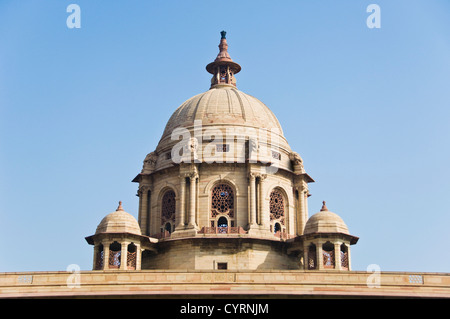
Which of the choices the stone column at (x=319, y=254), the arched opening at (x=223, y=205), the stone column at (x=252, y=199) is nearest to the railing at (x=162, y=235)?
the arched opening at (x=223, y=205)

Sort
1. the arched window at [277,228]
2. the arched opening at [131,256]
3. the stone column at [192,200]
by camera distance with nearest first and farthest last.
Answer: the arched opening at [131,256] → the stone column at [192,200] → the arched window at [277,228]

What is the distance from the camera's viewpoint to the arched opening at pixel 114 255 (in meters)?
45.7

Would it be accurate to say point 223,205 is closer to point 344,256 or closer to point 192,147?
point 192,147

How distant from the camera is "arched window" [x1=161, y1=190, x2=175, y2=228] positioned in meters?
52.3

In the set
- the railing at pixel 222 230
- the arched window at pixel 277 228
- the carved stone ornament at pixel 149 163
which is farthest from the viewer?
the carved stone ornament at pixel 149 163

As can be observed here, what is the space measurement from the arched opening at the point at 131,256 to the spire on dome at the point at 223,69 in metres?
18.6

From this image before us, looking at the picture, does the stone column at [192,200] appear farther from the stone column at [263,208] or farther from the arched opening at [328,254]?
the arched opening at [328,254]

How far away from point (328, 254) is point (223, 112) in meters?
14.7

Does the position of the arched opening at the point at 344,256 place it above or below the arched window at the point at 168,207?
below

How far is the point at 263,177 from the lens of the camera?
51.7m

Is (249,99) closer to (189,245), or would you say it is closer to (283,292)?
(189,245)

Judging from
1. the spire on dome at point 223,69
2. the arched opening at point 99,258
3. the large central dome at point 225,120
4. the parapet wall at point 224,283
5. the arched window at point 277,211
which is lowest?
the parapet wall at point 224,283
